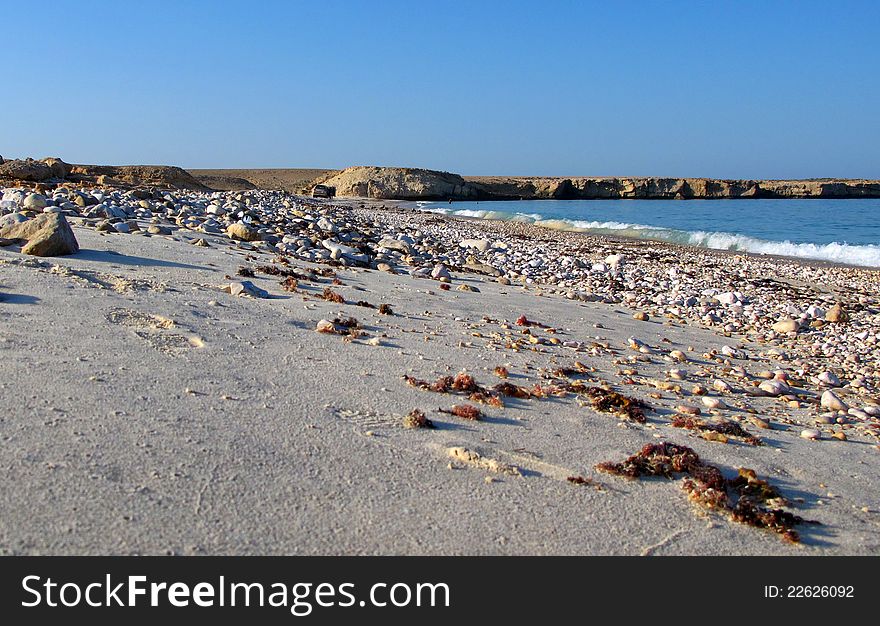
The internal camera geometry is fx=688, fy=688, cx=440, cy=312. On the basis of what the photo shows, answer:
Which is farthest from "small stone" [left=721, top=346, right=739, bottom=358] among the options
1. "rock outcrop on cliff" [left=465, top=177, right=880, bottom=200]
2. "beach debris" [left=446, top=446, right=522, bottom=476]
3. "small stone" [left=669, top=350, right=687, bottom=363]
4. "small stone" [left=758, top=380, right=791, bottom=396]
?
"rock outcrop on cliff" [left=465, top=177, right=880, bottom=200]

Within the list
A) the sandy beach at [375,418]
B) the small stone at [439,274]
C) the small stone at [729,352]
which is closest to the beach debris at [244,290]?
the sandy beach at [375,418]

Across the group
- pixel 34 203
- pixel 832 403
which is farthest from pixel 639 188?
pixel 832 403

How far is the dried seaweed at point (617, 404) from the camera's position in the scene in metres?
3.87

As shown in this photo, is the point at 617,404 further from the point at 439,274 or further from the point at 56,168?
the point at 56,168

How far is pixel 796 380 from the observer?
5418 millimetres

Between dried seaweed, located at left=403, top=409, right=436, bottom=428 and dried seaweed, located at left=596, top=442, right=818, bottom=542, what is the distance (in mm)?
836

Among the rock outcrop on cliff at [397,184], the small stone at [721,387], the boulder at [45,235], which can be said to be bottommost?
the small stone at [721,387]

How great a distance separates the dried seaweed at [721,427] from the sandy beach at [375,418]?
0.7 inches

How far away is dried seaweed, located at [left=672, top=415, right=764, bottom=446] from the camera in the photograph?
12.1 feet

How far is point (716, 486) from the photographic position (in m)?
2.98

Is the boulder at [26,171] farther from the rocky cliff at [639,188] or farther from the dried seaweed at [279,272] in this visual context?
the rocky cliff at [639,188]

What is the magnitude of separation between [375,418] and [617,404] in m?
1.47
